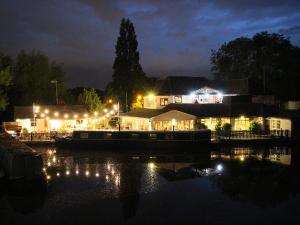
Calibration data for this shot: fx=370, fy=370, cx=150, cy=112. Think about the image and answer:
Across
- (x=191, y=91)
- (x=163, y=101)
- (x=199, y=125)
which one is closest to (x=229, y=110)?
(x=199, y=125)

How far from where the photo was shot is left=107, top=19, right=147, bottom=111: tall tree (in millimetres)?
63250

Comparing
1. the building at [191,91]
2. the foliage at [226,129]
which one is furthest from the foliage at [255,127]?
the building at [191,91]

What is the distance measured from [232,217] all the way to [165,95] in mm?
38510

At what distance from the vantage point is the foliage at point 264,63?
63.2m

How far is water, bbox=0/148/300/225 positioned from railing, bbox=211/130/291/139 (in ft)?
22.0

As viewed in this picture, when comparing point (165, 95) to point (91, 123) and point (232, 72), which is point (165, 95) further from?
point (232, 72)

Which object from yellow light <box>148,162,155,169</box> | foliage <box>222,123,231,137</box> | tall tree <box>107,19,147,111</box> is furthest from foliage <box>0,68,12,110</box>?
foliage <box>222,123,231,137</box>

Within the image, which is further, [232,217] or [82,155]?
[82,155]

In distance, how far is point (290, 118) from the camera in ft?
148

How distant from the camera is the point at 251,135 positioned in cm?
4534

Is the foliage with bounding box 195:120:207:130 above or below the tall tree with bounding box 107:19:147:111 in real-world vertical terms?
below

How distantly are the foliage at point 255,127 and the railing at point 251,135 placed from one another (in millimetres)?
267

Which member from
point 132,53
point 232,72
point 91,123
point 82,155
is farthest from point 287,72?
point 82,155

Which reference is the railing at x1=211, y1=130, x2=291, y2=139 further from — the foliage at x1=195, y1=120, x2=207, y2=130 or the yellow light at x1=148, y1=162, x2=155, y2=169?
the yellow light at x1=148, y1=162, x2=155, y2=169
